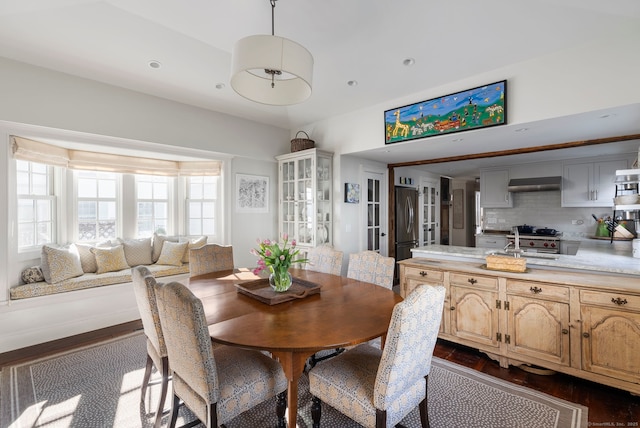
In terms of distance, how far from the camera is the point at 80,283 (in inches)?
129

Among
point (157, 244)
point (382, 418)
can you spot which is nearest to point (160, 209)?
point (157, 244)

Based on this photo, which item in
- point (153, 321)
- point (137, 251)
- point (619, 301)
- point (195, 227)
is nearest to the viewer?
point (153, 321)

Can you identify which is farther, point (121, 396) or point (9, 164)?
point (9, 164)

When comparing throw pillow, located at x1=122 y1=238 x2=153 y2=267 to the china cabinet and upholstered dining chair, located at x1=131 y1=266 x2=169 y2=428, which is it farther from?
upholstered dining chair, located at x1=131 y1=266 x2=169 y2=428

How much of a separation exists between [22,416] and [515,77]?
472 centimetres

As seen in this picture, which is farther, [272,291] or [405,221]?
[405,221]

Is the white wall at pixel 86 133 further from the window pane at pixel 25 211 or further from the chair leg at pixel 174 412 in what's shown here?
the chair leg at pixel 174 412

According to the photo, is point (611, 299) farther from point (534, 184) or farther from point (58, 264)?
point (58, 264)

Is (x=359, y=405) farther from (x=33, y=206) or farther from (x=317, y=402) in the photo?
(x=33, y=206)

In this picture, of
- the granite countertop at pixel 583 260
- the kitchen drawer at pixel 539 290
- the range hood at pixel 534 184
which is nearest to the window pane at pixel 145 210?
the granite countertop at pixel 583 260

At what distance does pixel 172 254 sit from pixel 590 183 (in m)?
6.67

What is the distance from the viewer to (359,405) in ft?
4.69

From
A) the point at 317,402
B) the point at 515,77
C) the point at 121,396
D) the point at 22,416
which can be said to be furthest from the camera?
the point at 515,77

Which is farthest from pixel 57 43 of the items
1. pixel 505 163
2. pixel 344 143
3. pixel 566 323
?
pixel 505 163
